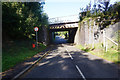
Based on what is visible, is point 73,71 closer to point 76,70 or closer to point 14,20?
point 76,70

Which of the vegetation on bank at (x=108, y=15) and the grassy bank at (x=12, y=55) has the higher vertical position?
the vegetation on bank at (x=108, y=15)

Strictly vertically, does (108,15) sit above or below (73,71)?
above

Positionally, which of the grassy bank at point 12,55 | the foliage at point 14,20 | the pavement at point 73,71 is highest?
the foliage at point 14,20

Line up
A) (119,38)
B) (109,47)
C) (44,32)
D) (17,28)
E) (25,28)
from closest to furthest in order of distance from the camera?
(119,38)
(109,47)
(17,28)
(25,28)
(44,32)

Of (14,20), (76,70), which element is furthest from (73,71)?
(14,20)

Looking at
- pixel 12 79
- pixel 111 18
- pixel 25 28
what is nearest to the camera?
pixel 12 79

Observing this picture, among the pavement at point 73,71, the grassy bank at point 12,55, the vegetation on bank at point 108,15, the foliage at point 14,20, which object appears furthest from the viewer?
the vegetation on bank at point 108,15

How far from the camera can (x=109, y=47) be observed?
1110cm

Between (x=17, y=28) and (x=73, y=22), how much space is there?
1495 centimetres

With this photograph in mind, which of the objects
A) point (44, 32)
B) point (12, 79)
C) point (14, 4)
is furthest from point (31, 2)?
point (12, 79)

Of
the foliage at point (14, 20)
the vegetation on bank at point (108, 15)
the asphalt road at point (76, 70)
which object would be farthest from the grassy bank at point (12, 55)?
the vegetation on bank at point (108, 15)

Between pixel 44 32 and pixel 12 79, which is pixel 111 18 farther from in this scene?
pixel 12 79

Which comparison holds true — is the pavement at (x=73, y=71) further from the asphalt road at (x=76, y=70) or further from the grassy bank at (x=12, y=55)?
the grassy bank at (x=12, y=55)

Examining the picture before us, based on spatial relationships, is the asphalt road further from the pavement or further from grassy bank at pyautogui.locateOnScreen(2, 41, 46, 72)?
grassy bank at pyautogui.locateOnScreen(2, 41, 46, 72)
